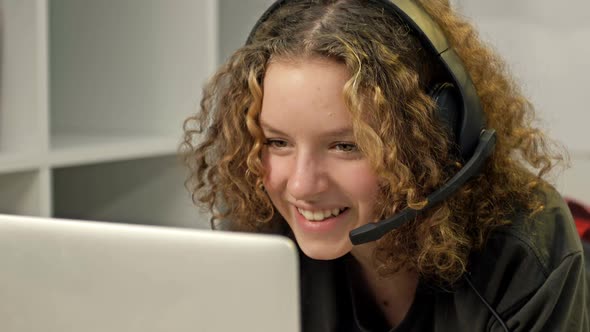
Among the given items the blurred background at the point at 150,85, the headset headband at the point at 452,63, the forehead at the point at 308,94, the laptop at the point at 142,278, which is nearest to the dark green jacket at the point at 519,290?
the headset headband at the point at 452,63

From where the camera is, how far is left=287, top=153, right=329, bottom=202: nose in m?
0.86

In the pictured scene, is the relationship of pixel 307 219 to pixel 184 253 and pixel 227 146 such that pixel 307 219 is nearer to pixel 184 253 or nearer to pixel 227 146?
pixel 227 146

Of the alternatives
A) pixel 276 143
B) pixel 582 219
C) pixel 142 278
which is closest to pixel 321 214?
pixel 276 143

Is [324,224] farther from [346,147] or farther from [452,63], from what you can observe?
[452,63]

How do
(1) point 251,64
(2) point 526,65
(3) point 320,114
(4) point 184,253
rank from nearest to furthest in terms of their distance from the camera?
(4) point 184,253 < (3) point 320,114 < (1) point 251,64 < (2) point 526,65

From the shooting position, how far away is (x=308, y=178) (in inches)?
33.8

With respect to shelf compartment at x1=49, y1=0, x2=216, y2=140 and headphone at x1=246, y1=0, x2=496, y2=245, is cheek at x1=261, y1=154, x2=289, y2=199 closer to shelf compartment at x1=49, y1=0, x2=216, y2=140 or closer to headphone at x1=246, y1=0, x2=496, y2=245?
headphone at x1=246, y1=0, x2=496, y2=245

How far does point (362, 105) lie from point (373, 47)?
0.08 metres

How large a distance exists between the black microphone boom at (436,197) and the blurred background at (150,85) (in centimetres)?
74

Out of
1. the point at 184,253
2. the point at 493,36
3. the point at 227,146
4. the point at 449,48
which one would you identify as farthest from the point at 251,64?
the point at 493,36

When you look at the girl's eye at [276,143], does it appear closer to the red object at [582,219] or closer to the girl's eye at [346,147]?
the girl's eye at [346,147]

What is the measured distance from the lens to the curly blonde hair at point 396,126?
89 cm

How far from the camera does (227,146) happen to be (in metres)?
1.04

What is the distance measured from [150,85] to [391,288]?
0.84m
